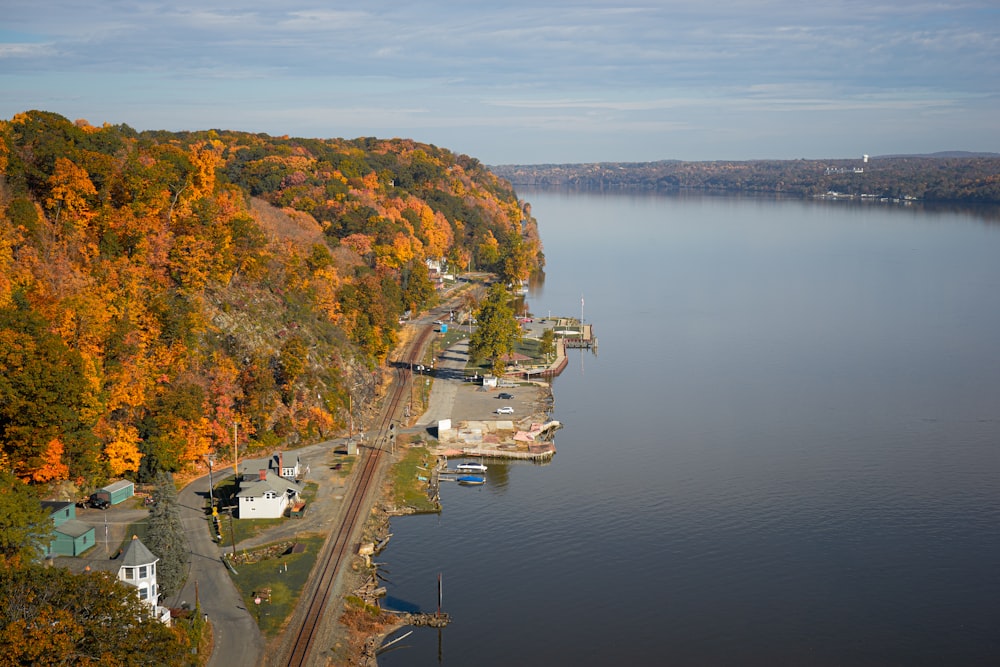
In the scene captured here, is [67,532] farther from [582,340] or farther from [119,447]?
[582,340]

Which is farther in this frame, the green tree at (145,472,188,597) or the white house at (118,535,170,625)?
the green tree at (145,472,188,597)

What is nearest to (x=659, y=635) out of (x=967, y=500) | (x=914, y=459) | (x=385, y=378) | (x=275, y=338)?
(x=967, y=500)

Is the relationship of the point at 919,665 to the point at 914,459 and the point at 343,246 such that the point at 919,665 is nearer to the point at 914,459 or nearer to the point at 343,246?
the point at 914,459

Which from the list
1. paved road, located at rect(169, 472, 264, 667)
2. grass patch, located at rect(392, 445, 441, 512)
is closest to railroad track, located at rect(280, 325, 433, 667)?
grass patch, located at rect(392, 445, 441, 512)

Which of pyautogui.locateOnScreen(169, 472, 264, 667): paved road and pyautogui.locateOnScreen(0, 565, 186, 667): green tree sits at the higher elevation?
pyautogui.locateOnScreen(0, 565, 186, 667): green tree

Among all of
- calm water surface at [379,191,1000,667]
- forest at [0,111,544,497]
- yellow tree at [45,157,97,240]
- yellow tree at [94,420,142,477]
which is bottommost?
calm water surface at [379,191,1000,667]

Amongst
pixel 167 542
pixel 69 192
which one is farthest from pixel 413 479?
pixel 69 192

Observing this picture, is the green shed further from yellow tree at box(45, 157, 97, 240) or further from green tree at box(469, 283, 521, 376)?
green tree at box(469, 283, 521, 376)
